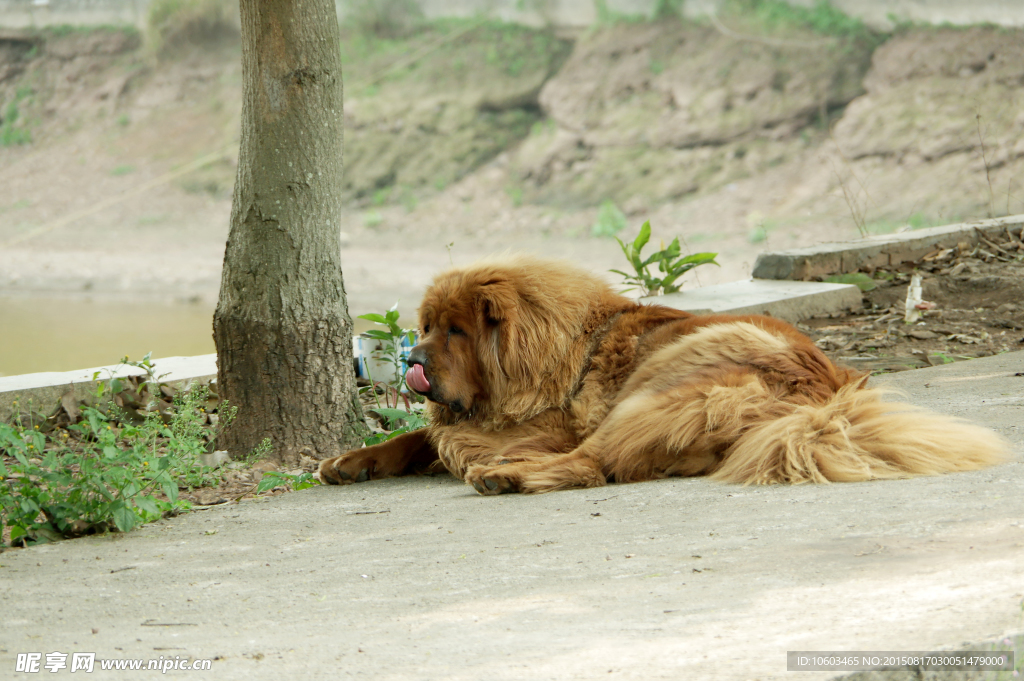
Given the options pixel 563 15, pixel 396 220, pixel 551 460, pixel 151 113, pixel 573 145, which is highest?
pixel 563 15

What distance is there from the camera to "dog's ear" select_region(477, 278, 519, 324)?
362cm

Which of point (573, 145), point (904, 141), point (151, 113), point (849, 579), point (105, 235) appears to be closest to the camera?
point (849, 579)

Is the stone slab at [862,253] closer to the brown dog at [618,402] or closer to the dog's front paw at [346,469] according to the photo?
the brown dog at [618,402]

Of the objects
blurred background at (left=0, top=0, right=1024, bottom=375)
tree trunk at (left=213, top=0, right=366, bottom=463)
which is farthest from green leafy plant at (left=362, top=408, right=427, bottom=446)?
blurred background at (left=0, top=0, right=1024, bottom=375)

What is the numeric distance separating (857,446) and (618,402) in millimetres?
903

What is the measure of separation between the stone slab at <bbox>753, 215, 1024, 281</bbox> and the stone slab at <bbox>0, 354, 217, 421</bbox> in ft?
13.0

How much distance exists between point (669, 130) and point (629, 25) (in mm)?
3829

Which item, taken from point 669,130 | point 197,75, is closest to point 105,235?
point 197,75

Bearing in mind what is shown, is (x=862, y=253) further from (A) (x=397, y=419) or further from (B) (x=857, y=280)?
(A) (x=397, y=419)

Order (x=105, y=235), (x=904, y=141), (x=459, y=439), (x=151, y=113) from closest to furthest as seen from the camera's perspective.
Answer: (x=459, y=439)
(x=904, y=141)
(x=105, y=235)
(x=151, y=113)

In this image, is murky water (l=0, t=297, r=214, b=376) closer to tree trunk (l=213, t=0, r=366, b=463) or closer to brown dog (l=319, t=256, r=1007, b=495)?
tree trunk (l=213, t=0, r=366, b=463)

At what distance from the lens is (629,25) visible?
2252 centimetres

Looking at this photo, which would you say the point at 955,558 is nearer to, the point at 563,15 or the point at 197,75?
the point at 563,15

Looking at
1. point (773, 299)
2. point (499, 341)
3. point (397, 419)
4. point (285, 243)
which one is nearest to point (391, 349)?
point (397, 419)
